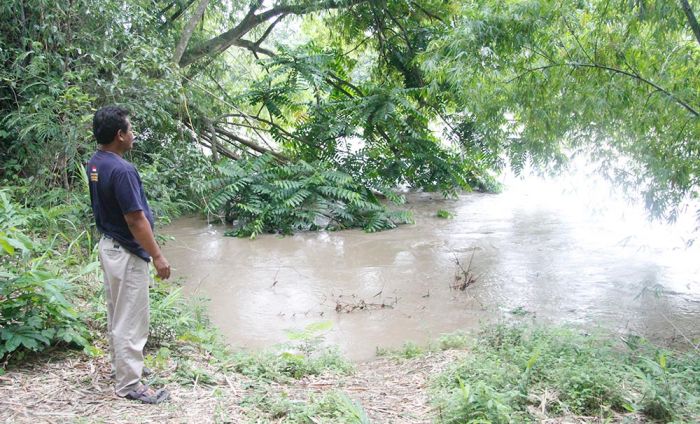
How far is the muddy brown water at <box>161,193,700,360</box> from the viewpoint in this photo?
6238mm

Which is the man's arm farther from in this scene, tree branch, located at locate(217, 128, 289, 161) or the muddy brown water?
tree branch, located at locate(217, 128, 289, 161)

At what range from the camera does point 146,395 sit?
11.6 ft

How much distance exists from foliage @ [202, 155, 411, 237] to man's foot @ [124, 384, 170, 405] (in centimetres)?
640

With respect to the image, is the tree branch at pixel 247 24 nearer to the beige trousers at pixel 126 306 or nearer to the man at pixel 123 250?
the man at pixel 123 250

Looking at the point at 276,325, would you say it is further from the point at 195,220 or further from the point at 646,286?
the point at 195,220

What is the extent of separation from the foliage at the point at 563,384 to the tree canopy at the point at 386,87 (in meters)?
2.85

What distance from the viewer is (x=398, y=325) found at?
622 centimetres

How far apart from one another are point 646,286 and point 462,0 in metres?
6.63

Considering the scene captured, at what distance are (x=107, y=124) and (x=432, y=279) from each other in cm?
522

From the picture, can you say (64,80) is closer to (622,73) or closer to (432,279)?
(432,279)

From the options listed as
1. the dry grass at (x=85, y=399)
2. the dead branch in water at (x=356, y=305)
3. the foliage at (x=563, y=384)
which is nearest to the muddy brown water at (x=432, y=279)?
the dead branch in water at (x=356, y=305)

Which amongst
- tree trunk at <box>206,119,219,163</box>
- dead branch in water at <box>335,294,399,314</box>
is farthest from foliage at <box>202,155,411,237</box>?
dead branch in water at <box>335,294,399,314</box>

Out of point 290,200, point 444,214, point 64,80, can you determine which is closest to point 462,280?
point 290,200

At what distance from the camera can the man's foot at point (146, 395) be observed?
11.5ft
